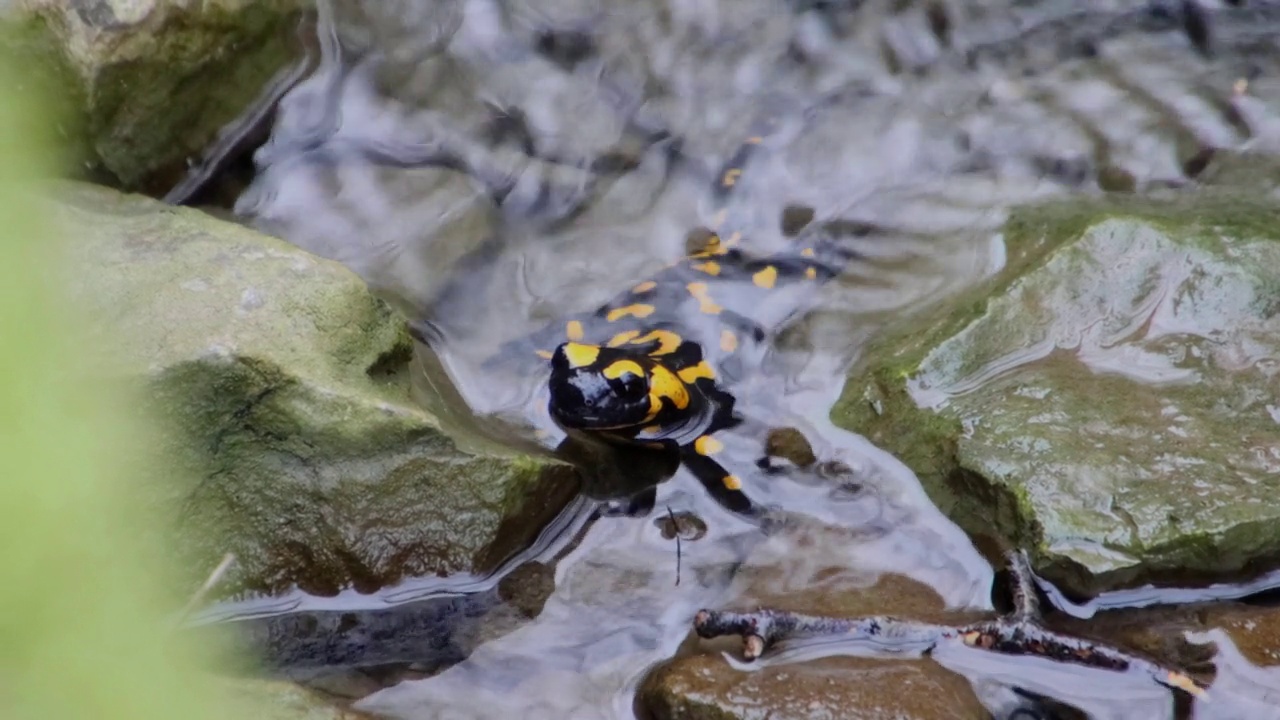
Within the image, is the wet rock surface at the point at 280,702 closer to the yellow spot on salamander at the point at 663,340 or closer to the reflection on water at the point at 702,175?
the reflection on water at the point at 702,175

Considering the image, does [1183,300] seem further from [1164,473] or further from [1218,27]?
[1218,27]

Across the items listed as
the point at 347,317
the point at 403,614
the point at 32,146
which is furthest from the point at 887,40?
the point at 32,146

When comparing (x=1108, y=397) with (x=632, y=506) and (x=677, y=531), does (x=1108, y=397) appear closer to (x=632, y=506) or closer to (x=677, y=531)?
(x=677, y=531)

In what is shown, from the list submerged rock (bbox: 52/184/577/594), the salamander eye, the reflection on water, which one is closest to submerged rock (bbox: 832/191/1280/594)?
the reflection on water

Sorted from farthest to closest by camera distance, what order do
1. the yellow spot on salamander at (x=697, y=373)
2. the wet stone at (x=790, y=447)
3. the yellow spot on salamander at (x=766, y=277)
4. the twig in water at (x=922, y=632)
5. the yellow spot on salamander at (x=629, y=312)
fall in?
the yellow spot on salamander at (x=766, y=277) < the yellow spot on salamander at (x=629, y=312) < the yellow spot on salamander at (x=697, y=373) < the wet stone at (x=790, y=447) < the twig in water at (x=922, y=632)

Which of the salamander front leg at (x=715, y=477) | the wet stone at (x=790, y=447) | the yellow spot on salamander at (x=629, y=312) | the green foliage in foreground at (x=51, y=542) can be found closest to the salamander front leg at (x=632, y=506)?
the salamander front leg at (x=715, y=477)

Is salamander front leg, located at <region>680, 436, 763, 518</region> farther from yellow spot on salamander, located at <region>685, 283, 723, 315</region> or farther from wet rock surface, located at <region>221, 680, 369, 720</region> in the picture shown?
wet rock surface, located at <region>221, 680, 369, 720</region>
